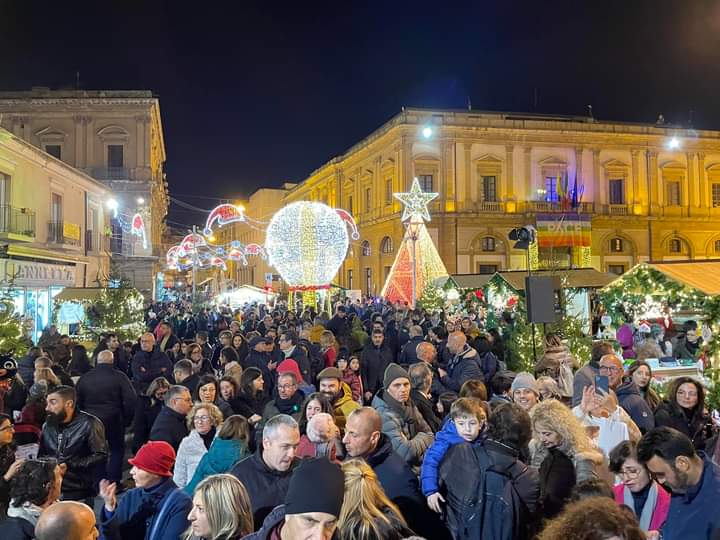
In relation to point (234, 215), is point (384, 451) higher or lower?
lower

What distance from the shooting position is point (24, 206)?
1969 cm

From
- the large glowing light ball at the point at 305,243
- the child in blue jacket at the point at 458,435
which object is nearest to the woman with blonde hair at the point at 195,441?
the child in blue jacket at the point at 458,435

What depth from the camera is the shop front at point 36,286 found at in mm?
16634

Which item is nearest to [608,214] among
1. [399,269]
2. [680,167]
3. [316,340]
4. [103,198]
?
[680,167]

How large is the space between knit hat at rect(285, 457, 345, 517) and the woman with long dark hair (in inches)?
143

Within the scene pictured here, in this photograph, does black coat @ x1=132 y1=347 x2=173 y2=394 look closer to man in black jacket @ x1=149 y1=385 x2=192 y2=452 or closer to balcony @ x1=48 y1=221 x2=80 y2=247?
man in black jacket @ x1=149 y1=385 x2=192 y2=452

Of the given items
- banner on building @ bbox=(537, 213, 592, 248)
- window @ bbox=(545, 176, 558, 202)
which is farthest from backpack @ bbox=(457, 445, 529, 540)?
window @ bbox=(545, 176, 558, 202)

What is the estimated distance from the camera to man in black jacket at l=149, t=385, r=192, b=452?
200 inches

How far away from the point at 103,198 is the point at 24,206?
930 centimetres

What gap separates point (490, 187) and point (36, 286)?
30019 mm

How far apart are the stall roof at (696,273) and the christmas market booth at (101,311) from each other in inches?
461

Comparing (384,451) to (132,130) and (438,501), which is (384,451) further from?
(132,130)

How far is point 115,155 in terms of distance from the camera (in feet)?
126

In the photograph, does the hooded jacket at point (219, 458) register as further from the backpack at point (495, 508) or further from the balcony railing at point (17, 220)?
the balcony railing at point (17, 220)
